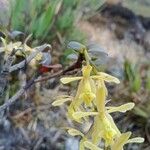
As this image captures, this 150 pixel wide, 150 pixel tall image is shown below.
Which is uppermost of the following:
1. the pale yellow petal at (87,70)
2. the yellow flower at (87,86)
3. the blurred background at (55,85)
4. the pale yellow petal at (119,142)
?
the pale yellow petal at (87,70)

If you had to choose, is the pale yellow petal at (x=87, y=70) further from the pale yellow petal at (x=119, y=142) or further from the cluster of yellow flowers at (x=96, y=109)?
the pale yellow petal at (x=119, y=142)

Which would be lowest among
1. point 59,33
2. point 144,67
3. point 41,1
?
point 144,67

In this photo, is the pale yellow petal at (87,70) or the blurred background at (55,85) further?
the blurred background at (55,85)

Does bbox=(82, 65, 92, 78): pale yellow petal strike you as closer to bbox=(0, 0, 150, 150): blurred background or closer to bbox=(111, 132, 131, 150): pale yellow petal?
bbox=(111, 132, 131, 150): pale yellow petal

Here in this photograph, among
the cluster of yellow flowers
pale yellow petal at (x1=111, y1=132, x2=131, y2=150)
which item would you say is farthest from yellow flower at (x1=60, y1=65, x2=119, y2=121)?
pale yellow petal at (x1=111, y1=132, x2=131, y2=150)

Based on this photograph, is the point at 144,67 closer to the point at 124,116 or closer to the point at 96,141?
the point at 124,116

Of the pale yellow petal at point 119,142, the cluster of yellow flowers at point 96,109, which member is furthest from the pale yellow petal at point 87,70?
the pale yellow petal at point 119,142

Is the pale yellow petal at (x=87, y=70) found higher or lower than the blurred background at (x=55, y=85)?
higher

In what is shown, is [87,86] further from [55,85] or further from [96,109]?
[55,85]

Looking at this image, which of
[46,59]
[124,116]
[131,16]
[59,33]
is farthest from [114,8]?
[46,59]

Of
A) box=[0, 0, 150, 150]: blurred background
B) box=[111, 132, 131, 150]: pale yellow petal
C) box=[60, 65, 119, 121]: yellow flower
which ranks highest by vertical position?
box=[60, 65, 119, 121]: yellow flower

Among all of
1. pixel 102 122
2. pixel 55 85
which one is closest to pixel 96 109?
pixel 102 122
